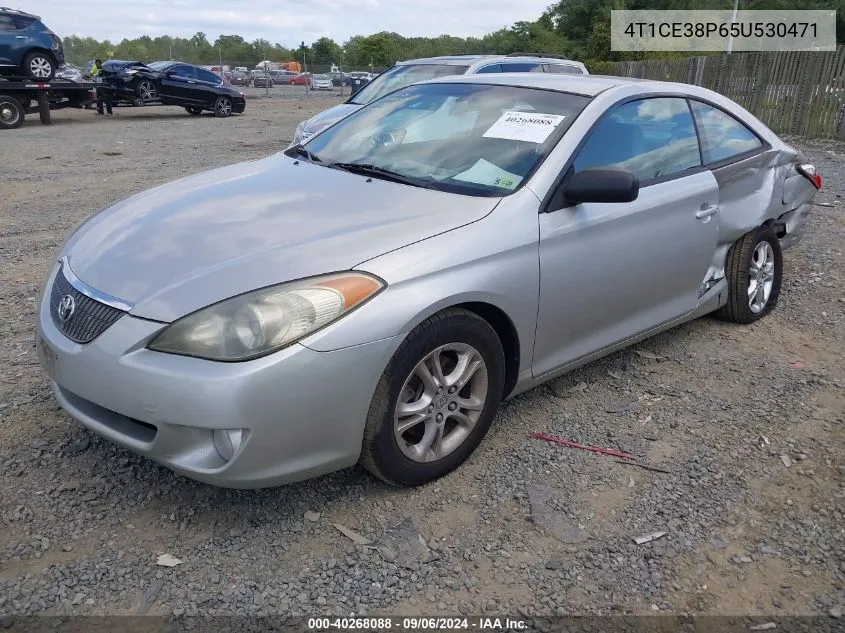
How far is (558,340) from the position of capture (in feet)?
10.5

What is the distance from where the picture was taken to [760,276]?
457cm

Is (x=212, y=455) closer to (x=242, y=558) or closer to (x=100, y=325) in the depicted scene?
(x=242, y=558)

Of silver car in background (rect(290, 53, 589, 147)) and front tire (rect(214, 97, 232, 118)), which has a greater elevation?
silver car in background (rect(290, 53, 589, 147))

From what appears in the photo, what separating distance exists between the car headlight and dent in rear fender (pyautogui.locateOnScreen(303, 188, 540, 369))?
2.6 inches

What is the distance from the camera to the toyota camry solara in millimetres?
2328

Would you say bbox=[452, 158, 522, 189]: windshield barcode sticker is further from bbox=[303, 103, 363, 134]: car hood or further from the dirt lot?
bbox=[303, 103, 363, 134]: car hood

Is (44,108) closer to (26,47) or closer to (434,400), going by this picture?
(26,47)

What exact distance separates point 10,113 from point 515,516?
55.7 ft

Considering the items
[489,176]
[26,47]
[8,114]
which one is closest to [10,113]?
[8,114]

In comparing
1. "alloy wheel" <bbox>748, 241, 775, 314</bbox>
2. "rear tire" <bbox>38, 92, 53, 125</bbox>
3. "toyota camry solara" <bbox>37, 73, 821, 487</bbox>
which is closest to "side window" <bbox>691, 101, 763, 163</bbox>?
"toyota camry solara" <bbox>37, 73, 821, 487</bbox>

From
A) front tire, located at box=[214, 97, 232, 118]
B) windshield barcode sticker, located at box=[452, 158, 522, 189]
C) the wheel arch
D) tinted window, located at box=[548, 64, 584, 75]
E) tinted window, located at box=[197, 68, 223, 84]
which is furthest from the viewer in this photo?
front tire, located at box=[214, 97, 232, 118]

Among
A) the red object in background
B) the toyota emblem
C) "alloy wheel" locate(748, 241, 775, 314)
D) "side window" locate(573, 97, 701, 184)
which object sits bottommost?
the red object in background

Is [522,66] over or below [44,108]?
over

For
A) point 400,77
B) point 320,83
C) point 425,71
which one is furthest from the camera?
point 320,83
